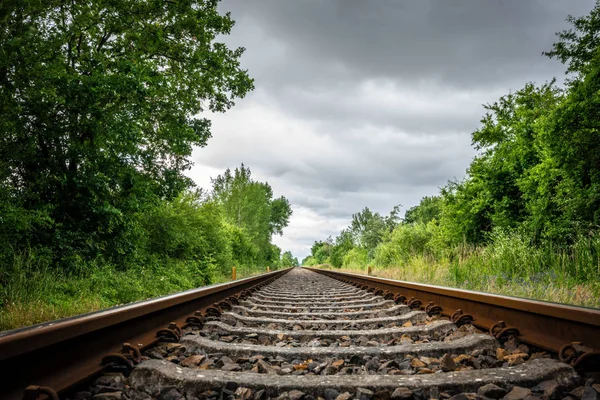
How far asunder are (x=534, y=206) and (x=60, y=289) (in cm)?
1429

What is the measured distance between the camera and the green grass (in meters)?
4.72

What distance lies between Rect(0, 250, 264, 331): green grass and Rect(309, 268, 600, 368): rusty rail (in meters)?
5.01

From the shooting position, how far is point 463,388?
1518 millimetres

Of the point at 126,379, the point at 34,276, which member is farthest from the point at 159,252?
the point at 126,379

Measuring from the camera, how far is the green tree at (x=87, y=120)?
7.01m

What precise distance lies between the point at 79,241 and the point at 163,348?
773cm

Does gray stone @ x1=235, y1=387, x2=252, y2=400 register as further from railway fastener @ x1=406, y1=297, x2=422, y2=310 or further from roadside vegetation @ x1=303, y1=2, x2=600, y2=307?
roadside vegetation @ x1=303, y1=2, x2=600, y2=307

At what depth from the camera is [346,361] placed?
206 centimetres

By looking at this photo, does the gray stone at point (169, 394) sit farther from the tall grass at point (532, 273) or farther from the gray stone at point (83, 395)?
the tall grass at point (532, 273)

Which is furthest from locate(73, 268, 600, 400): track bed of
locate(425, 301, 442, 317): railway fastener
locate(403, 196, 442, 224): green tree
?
locate(403, 196, 442, 224): green tree

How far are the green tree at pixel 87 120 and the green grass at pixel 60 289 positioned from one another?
0.72 metres

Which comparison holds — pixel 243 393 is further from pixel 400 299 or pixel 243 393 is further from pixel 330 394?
pixel 400 299

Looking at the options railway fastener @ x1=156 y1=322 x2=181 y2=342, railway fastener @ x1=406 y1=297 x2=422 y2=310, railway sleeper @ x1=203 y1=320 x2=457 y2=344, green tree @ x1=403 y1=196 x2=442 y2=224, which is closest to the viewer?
railway fastener @ x1=156 y1=322 x2=181 y2=342

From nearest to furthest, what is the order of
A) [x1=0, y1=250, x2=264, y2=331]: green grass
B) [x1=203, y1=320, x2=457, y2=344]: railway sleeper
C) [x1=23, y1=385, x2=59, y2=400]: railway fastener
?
A: [x1=23, y1=385, x2=59, y2=400]: railway fastener → [x1=203, y1=320, x2=457, y2=344]: railway sleeper → [x1=0, y1=250, x2=264, y2=331]: green grass
